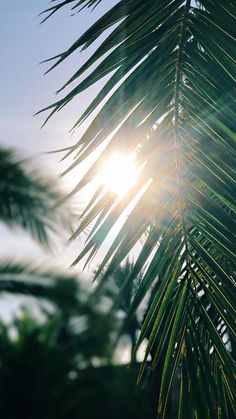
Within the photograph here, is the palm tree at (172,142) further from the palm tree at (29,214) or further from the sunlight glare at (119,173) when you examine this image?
the palm tree at (29,214)

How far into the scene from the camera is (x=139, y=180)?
3.91 ft

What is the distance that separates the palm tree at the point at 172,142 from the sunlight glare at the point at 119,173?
0.02 meters

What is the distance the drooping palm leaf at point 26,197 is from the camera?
6.73 feet

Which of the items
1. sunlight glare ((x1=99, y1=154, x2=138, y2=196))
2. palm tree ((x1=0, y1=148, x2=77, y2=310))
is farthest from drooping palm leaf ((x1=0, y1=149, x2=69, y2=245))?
sunlight glare ((x1=99, y1=154, x2=138, y2=196))

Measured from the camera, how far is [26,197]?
2.25 meters

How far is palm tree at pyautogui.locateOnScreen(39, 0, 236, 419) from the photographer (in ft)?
3.69

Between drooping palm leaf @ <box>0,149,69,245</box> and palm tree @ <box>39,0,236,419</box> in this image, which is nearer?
palm tree @ <box>39,0,236,419</box>

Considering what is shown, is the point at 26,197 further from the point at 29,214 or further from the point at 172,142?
the point at 172,142

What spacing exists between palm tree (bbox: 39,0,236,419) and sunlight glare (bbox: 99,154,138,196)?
0.02 m

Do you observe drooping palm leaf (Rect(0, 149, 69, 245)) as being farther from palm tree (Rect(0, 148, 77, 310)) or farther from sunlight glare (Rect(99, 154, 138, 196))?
sunlight glare (Rect(99, 154, 138, 196))

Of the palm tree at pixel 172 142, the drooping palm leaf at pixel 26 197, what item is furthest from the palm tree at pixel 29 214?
the palm tree at pixel 172 142

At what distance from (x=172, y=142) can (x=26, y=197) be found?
1.15 m

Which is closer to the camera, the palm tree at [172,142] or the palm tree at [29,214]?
the palm tree at [172,142]

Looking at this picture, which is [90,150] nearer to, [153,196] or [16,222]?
[153,196]
